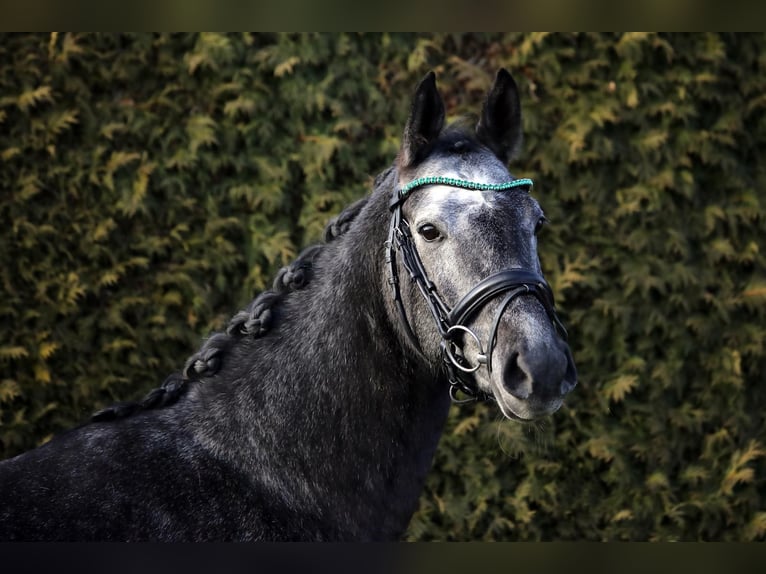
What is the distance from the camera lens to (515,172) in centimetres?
529

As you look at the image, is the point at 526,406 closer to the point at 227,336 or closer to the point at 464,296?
the point at 464,296

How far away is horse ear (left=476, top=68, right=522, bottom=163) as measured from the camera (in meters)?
2.60

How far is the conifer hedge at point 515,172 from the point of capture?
515 centimetres

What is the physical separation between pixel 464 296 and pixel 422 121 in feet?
2.07

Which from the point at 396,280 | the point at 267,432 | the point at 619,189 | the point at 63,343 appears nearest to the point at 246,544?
the point at 267,432

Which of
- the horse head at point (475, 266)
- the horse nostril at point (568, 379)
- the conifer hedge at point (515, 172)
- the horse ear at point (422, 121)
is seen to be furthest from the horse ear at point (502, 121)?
the conifer hedge at point (515, 172)

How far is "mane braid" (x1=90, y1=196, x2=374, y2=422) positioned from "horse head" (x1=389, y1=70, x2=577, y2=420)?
329 millimetres

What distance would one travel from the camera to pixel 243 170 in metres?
5.38

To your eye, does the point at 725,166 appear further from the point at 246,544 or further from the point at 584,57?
the point at 246,544

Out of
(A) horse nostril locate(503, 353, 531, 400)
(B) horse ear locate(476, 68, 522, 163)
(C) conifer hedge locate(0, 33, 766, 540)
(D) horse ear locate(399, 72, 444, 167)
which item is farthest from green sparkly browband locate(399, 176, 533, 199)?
(C) conifer hedge locate(0, 33, 766, 540)

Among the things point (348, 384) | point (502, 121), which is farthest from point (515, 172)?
point (348, 384)

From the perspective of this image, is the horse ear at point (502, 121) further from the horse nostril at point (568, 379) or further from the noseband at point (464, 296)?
the horse nostril at point (568, 379)

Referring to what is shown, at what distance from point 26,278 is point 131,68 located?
1.59 meters

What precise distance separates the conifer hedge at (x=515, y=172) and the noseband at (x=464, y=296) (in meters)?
2.78
